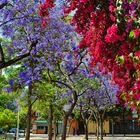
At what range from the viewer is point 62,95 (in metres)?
27.1

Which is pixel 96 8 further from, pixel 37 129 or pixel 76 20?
pixel 37 129

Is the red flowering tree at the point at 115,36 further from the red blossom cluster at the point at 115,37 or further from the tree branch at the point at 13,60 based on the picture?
the tree branch at the point at 13,60

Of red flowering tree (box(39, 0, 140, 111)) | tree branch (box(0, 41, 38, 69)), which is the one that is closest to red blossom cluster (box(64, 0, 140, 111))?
red flowering tree (box(39, 0, 140, 111))

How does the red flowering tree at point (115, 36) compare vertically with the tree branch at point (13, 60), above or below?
below

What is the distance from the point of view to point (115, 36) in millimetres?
6145

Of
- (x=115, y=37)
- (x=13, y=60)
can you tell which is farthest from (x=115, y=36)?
(x=13, y=60)

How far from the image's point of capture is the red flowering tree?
610 centimetres

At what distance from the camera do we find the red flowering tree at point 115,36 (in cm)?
610

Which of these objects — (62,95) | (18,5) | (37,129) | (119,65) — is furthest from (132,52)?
(37,129)

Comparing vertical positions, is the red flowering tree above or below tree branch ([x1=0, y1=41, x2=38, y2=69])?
below

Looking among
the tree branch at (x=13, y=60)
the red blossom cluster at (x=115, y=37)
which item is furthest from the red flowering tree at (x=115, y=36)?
the tree branch at (x=13, y=60)

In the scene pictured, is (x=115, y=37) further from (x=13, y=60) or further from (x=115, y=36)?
(x=13, y=60)

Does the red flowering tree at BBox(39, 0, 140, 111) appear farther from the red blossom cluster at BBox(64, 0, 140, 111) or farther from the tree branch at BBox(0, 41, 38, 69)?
the tree branch at BBox(0, 41, 38, 69)

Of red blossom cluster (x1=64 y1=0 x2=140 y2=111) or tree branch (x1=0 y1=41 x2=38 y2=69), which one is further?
tree branch (x1=0 y1=41 x2=38 y2=69)
